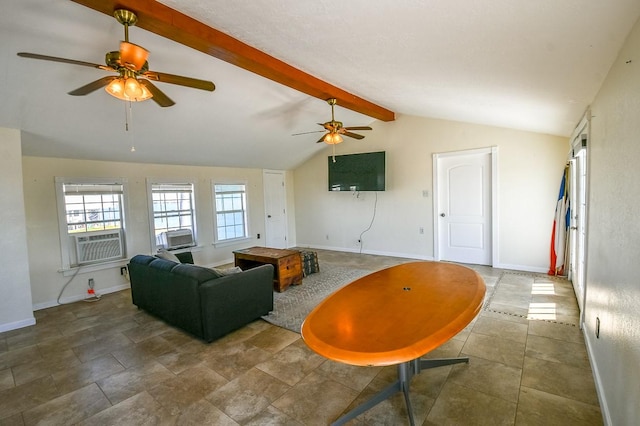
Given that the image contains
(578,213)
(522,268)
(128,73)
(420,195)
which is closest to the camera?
(128,73)

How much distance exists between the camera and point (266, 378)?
2.36 m

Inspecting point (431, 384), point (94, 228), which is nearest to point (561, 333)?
point (431, 384)

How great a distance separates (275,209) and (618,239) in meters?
6.31

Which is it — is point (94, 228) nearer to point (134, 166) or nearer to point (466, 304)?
point (134, 166)

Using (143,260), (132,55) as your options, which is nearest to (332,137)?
(132,55)

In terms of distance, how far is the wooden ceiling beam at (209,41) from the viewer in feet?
6.29

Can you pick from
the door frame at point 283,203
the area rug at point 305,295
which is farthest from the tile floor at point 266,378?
the door frame at point 283,203

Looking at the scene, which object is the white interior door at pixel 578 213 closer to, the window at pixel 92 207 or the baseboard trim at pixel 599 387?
the baseboard trim at pixel 599 387

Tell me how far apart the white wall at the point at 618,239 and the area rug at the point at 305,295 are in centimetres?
238

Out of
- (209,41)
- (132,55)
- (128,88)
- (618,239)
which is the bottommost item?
(618,239)

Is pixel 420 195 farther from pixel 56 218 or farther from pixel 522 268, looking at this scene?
pixel 56 218

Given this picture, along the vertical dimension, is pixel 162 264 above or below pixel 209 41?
below

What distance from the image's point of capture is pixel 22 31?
2.10 m

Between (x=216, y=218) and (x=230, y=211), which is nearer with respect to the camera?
(x=216, y=218)
